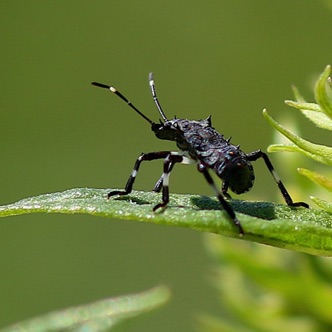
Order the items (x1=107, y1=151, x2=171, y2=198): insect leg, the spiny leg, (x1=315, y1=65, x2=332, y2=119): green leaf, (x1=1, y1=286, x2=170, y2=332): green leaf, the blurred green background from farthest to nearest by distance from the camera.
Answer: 1. the blurred green background
2. the spiny leg
3. (x1=1, y1=286, x2=170, y2=332): green leaf
4. (x1=107, y1=151, x2=171, y2=198): insect leg
5. (x1=315, y1=65, x2=332, y2=119): green leaf

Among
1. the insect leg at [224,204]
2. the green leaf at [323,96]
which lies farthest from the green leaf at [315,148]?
the insect leg at [224,204]

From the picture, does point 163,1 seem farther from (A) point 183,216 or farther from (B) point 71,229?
(A) point 183,216

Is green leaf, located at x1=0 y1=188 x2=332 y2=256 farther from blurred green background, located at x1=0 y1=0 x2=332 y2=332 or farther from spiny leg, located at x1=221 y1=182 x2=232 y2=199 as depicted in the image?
blurred green background, located at x1=0 y1=0 x2=332 y2=332

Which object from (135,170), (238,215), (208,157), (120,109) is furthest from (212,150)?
(120,109)

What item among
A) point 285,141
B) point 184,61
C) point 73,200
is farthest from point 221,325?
point 184,61

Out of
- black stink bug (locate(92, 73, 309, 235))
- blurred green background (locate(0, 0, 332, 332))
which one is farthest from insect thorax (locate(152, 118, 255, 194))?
blurred green background (locate(0, 0, 332, 332))

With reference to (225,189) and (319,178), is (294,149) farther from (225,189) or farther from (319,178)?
(225,189)
